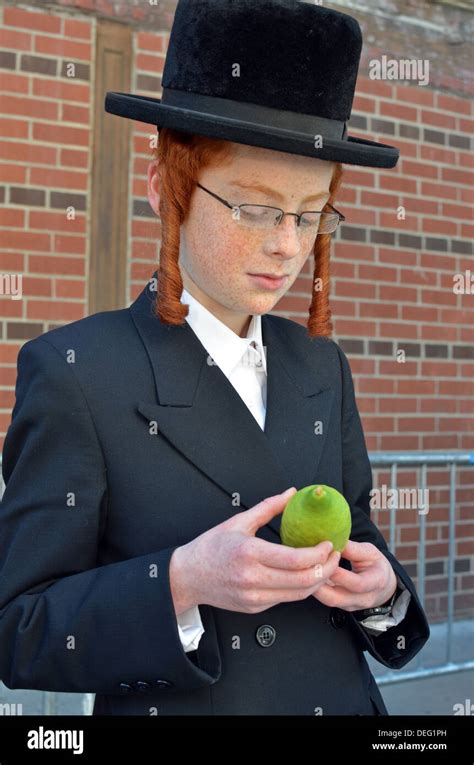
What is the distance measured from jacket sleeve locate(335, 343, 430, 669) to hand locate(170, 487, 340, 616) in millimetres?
484

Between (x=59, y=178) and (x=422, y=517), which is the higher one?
(x=59, y=178)

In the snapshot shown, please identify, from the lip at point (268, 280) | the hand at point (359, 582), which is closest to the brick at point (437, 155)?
the lip at point (268, 280)

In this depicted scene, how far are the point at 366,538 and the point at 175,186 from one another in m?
0.98

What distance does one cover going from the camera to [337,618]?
6.68 ft

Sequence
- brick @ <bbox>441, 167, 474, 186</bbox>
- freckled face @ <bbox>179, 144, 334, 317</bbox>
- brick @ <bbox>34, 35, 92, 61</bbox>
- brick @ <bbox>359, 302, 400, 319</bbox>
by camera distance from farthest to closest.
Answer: brick @ <bbox>441, 167, 474, 186</bbox> → brick @ <bbox>359, 302, 400, 319</bbox> → brick @ <bbox>34, 35, 92, 61</bbox> → freckled face @ <bbox>179, 144, 334, 317</bbox>

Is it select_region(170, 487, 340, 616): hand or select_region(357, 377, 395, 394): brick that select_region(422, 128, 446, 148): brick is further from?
select_region(170, 487, 340, 616): hand

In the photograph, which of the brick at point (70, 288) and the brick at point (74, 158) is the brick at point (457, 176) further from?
the brick at point (70, 288)

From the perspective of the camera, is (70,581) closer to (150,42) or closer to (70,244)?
(70,244)

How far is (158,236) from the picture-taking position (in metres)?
2.19

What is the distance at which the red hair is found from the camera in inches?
74.7

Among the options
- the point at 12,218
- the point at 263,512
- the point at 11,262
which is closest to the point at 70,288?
the point at 11,262

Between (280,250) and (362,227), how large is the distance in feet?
14.6

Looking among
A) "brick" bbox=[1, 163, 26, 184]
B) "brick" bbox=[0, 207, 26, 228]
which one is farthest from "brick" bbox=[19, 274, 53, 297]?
"brick" bbox=[1, 163, 26, 184]
